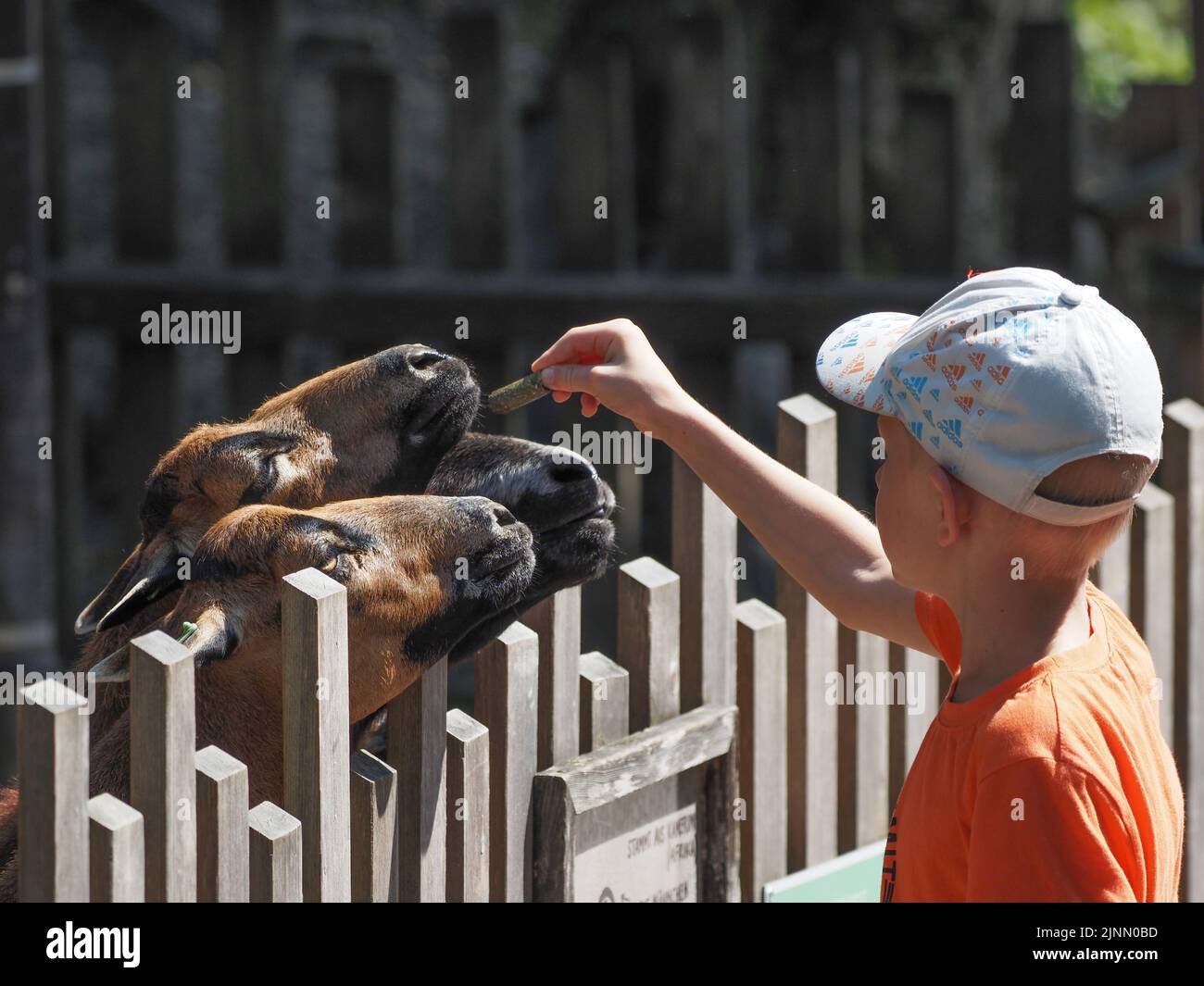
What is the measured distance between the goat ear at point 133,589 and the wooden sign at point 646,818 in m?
0.78

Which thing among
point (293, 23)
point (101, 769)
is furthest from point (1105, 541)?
point (293, 23)

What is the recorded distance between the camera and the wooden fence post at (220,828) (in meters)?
2.26

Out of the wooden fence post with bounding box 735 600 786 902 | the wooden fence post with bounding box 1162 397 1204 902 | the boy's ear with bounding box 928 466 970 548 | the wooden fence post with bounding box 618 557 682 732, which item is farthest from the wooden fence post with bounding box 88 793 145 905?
the wooden fence post with bounding box 1162 397 1204 902

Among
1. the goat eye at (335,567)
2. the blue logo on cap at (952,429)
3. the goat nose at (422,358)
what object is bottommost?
the goat eye at (335,567)

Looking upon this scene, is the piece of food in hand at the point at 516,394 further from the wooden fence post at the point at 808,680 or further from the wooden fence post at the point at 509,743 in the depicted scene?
the wooden fence post at the point at 808,680

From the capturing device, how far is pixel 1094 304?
7.19 ft

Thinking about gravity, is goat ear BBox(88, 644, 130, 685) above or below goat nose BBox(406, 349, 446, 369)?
below

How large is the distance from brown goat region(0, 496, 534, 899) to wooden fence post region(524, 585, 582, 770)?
33cm

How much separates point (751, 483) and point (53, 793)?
1383mm

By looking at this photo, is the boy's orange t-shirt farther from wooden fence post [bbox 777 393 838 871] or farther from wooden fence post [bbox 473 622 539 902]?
wooden fence post [bbox 777 393 838 871]

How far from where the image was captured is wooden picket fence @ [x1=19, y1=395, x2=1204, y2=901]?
2.20 metres

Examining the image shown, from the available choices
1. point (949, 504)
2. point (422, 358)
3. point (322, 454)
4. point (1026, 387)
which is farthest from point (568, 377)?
point (1026, 387)

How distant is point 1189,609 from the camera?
4.38 metres

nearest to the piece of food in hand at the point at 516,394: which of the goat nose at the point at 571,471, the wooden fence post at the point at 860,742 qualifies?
the goat nose at the point at 571,471
